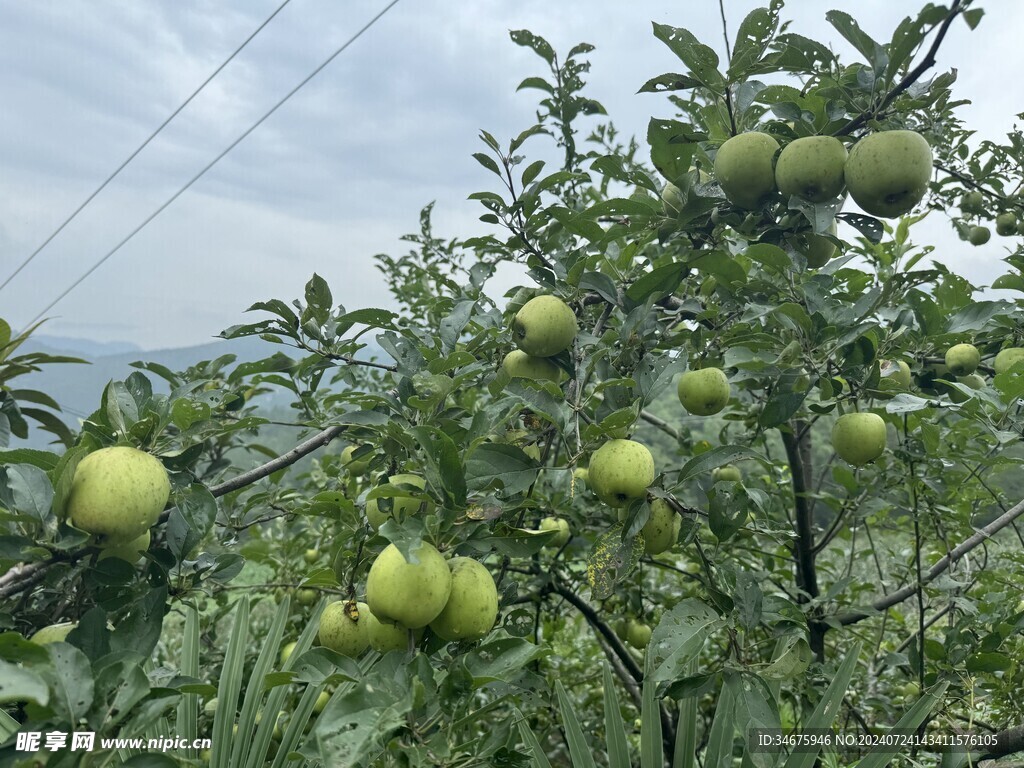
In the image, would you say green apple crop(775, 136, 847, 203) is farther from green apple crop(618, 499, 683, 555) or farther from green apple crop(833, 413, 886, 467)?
green apple crop(618, 499, 683, 555)

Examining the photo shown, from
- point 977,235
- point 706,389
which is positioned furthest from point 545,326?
point 977,235

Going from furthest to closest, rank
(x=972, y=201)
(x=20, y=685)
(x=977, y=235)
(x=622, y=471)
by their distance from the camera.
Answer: (x=977, y=235)
(x=972, y=201)
(x=622, y=471)
(x=20, y=685)

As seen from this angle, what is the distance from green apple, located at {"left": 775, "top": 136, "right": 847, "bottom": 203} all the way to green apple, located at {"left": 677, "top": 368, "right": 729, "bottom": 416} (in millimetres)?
408

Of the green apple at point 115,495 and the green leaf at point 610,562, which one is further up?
the green apple at point 115,495

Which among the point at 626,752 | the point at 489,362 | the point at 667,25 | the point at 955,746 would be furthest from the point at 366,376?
the point at 955,746

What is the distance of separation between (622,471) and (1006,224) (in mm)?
2919

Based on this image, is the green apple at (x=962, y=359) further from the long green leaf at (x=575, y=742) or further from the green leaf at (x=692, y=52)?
the long green leaf at (x=575, y=742)

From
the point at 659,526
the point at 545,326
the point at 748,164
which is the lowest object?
the point at 659,526

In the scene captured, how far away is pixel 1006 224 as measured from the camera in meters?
2.96

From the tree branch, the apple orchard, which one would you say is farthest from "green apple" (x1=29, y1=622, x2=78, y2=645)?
the tree branch

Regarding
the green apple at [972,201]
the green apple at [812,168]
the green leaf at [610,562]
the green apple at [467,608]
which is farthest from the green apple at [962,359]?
the green apple at [972,201]

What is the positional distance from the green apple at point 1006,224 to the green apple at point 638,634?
2264 mm

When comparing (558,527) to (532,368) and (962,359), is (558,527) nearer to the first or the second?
(532,368)

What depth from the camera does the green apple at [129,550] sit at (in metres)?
1.06
